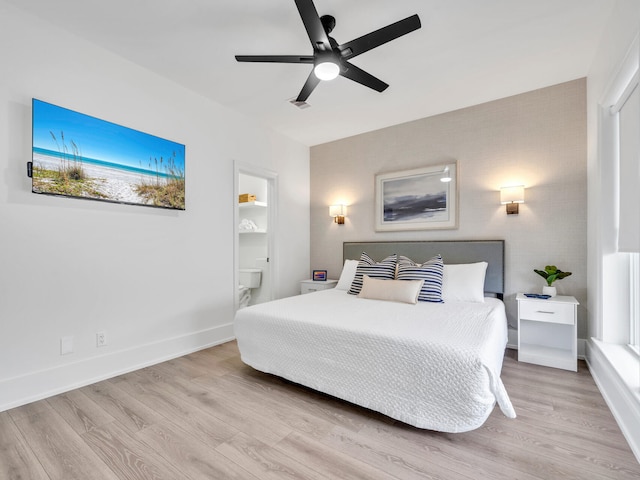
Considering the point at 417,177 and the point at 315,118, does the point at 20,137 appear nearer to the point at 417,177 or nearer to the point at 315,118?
the point at 315,118

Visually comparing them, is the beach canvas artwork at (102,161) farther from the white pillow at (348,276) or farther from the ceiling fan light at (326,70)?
the white pillow at (348,276)

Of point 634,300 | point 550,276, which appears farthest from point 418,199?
point 634,300

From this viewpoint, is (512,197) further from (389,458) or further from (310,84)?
(389,458)

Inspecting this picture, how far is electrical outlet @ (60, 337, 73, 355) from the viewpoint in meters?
2.35

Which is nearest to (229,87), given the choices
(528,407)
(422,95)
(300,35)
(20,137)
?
(300,35)

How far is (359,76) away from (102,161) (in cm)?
216

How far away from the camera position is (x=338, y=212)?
177 inches

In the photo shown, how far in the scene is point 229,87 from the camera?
3197 mm

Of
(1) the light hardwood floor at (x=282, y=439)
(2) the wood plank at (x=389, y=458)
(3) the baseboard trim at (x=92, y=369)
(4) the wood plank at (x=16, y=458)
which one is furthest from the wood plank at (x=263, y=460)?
(3) the baseboard trim at (x=92, y=369)

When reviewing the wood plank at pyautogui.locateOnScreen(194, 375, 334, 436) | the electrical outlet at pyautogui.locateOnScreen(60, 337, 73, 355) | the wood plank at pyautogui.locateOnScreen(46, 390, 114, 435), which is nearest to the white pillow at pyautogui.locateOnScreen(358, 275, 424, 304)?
the wood plank at pyautogui.locateOnScreen(194, 375, 334, 436)

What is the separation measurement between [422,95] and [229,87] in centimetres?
203

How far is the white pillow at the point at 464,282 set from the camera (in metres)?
3.05

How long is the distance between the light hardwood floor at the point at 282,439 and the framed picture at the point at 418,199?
6.38ft

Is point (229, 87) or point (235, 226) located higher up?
point (229, 87)
